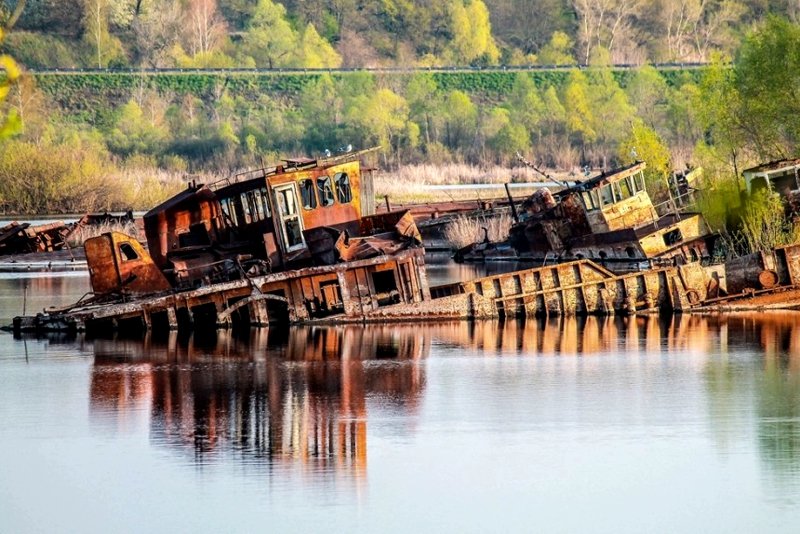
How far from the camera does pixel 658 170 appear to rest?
72.1 meters

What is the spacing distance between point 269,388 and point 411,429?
18.6 ft

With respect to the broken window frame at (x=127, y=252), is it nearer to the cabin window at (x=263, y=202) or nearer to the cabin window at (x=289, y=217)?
the cabin window at (x=263, y=202)

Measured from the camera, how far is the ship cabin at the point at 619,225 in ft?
180

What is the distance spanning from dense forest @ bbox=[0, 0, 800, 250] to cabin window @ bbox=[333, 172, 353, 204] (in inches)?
797

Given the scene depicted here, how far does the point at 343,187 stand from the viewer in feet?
152

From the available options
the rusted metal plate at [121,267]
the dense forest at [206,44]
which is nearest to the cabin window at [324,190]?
the rusted metal plate at [121,267]

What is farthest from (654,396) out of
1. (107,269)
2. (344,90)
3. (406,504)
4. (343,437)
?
(344,90)

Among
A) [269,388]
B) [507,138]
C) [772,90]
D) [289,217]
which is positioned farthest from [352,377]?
[507,138]

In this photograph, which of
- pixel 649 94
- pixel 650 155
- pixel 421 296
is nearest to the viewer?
pixel 421 296

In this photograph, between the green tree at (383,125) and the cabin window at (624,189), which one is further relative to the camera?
the green tree at (383,125)

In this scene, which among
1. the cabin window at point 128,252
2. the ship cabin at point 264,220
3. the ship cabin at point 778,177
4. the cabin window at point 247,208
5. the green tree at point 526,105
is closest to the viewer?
the cabin window at point 128,252

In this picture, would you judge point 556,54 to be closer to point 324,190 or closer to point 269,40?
A: point 269,40

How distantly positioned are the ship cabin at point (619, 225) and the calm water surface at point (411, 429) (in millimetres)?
10575

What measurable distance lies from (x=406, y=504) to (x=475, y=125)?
121 m
